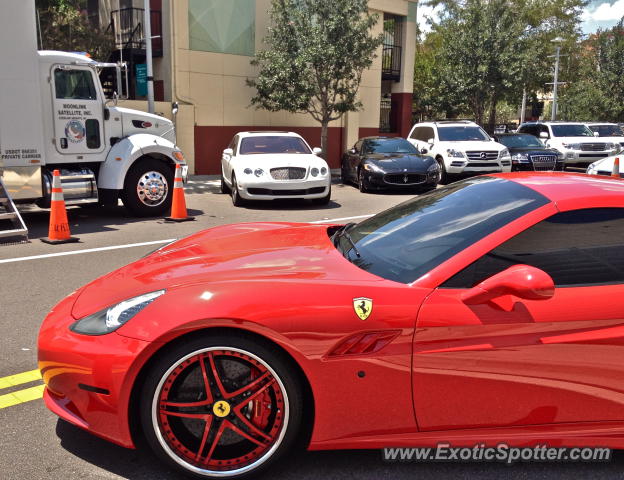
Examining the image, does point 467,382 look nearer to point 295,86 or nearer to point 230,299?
point 230,299

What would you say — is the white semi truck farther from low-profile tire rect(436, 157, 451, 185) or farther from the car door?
low-profile tire rect(436, 157, 451, 185)

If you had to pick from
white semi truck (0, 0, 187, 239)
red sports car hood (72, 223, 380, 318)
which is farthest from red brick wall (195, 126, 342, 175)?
red sports car hood (72, 223, 380, 318)

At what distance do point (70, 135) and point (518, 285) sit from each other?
8.85 metres

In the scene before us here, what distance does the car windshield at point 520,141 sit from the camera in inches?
750

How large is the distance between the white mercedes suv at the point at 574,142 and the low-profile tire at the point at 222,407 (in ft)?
64.8

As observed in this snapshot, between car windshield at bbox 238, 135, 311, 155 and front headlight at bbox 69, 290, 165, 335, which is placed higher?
car windshield at bbox 238, 135, 311, 155

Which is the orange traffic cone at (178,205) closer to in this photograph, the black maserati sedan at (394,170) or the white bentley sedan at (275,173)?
the white bentley sedan at (275,173)

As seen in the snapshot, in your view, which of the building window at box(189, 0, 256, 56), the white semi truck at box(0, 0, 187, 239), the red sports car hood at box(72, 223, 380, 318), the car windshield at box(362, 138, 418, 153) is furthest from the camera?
the building window at box(189, 0, 256, 56)

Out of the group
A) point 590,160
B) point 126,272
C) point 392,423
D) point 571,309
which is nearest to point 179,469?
point 392,423

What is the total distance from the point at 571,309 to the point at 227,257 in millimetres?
1673

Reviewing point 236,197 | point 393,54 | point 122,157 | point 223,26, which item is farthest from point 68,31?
point 393,54

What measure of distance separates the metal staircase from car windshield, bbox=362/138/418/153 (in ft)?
30.5

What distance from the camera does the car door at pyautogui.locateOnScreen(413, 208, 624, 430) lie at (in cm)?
250

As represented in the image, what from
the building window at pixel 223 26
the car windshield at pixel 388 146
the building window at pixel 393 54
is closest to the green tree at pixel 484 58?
the building window at pixel 393 54
